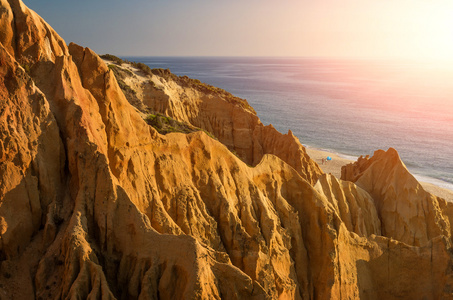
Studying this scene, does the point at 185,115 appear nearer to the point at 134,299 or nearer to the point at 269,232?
the point at 269,232

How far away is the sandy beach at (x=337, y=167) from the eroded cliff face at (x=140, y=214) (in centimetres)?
3641

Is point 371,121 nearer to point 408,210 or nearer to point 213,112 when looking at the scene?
point 213,112

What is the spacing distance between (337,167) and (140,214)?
2148 inches

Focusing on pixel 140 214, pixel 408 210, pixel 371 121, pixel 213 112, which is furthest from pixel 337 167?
pixel 140 214

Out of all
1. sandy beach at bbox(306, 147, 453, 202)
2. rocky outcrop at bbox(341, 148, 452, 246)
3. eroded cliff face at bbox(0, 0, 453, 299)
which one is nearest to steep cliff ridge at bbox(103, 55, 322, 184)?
rocky outcrop at bbox(341, 148, 452, 246)

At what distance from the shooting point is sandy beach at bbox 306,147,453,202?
5442 cm

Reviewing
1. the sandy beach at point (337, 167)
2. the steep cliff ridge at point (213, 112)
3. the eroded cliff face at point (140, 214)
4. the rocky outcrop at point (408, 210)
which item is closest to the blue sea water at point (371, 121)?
the sandy beach at point (337, 167)

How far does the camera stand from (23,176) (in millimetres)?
12773

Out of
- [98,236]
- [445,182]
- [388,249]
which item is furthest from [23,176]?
[445,182]

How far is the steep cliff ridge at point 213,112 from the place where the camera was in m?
39.7

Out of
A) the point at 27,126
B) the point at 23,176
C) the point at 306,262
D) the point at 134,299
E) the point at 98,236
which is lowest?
the point at 306,262

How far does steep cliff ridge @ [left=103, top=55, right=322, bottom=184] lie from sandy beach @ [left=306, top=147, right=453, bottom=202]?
59.7 ft

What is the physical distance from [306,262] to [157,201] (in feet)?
28.0

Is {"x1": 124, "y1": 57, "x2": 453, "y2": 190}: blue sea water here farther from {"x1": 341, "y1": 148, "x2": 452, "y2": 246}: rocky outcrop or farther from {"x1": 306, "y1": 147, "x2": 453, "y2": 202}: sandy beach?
{"x1": 341, "y1": 148, "x2": 452, "y2": 246}: rocky outcrop
